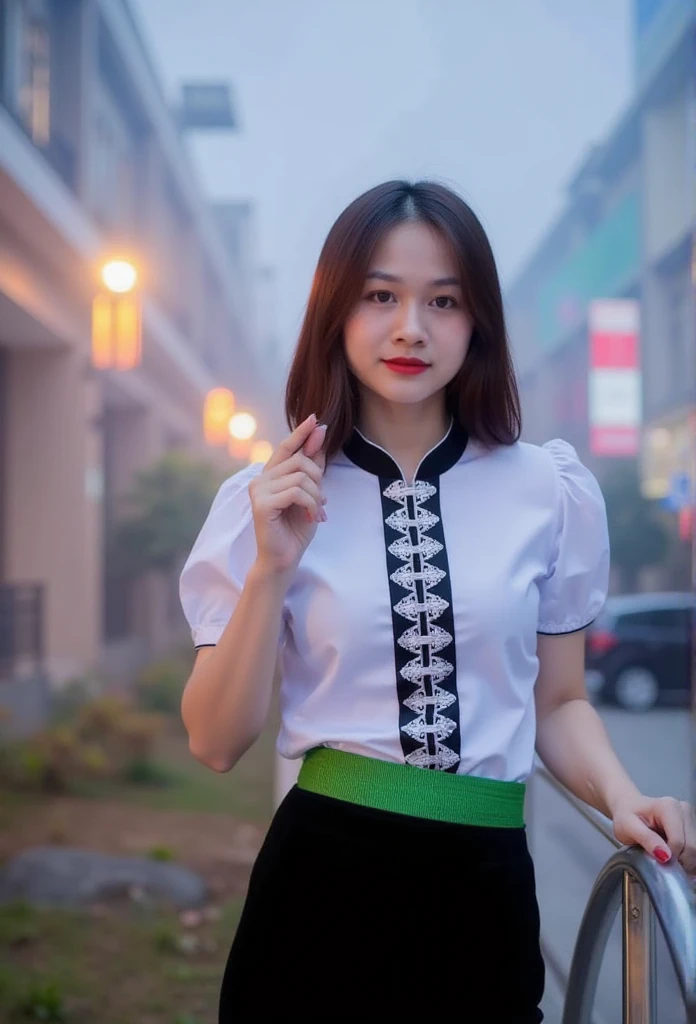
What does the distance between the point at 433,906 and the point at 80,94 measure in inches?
311

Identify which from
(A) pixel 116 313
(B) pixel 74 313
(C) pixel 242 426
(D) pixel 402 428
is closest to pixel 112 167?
(B) pixel 74 313

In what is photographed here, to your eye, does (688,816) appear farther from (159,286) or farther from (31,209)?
(159,286)

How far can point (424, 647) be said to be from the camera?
116 cm

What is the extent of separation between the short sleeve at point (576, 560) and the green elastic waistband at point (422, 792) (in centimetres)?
20

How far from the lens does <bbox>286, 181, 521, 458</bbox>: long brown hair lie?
1207 mm

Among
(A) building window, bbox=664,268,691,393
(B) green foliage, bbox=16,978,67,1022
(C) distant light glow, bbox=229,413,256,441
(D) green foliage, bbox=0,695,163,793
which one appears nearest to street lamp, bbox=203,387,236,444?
(C) distant light glow, bbox=229,413,256,441

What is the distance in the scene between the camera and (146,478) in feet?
31.4

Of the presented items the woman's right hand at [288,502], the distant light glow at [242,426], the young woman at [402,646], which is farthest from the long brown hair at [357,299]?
the distant light glow at [242,426]

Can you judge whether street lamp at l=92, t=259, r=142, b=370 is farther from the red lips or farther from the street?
the red lips

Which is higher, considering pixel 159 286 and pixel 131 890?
pixel 159 286

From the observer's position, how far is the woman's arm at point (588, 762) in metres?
1.09

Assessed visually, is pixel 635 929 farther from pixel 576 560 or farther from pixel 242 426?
pixel 242 426

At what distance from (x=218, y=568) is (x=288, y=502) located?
16cm

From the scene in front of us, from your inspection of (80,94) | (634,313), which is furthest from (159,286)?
(634,313)
